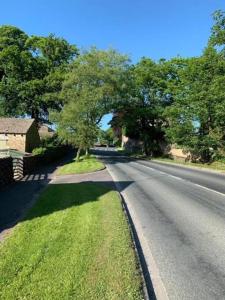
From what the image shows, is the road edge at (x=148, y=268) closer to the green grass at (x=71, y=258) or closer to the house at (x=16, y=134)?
the green grass at (x=71, y=258)

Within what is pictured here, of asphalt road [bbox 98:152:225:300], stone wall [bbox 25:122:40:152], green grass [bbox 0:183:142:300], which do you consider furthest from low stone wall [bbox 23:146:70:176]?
green grass [bbox 0:183:142:300]

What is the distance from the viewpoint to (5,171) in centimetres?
2042

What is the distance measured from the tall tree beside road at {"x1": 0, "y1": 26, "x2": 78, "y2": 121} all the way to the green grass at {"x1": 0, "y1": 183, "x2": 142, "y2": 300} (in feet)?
150

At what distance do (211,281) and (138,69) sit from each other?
2135 inches

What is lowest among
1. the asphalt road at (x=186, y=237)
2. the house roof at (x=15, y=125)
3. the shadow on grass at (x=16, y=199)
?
the shadow on grass at (x=16, y=199)

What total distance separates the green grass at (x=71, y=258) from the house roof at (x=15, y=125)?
1463 inches

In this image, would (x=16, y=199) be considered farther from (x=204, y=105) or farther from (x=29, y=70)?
(x=29, y=70)

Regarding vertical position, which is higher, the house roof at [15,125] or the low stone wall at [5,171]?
the house roof at [15,125]

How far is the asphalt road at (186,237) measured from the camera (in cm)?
618

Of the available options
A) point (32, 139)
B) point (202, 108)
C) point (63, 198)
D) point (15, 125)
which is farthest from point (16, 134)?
point (63, 198)

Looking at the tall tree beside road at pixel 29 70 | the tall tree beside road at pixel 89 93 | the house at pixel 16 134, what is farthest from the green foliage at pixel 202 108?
the tall tree beside road at pixel 29 70

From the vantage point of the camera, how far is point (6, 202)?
1452cm

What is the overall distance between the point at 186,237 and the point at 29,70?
53393 mm

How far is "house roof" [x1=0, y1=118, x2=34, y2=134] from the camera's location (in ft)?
156
